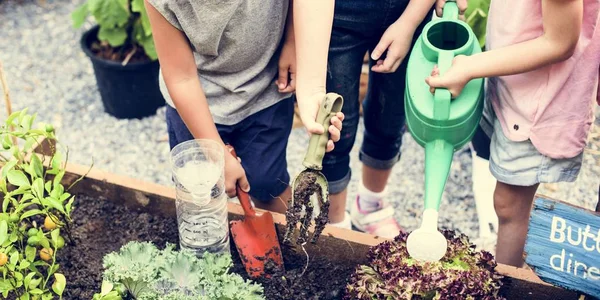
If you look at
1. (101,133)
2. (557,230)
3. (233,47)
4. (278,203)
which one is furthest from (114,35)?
(557,230)

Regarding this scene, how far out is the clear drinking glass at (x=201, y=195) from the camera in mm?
1629

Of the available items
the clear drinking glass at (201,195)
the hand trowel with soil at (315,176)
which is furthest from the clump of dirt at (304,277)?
the hand trowel with soil at (315,176)

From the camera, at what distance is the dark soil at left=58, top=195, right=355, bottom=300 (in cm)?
169

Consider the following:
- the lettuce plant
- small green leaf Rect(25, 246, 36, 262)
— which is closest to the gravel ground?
the lettuce plant

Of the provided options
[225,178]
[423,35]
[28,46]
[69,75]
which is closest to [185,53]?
[225,178]

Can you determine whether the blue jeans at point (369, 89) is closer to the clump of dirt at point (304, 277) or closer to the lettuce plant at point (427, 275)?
the clump of dirt at point (304, 277)

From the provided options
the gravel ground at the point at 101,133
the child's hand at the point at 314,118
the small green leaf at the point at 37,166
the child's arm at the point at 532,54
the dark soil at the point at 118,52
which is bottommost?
the gravel ground at the point at 101,133

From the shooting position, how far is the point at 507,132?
1.66m

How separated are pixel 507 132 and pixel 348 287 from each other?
566 mm

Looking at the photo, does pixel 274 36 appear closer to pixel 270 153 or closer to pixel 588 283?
pixel 270 153

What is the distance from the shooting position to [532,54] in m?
1.49

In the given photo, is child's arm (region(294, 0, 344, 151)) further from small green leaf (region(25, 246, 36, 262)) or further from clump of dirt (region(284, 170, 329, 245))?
small green leaf (region(25, 246, 36, 262))

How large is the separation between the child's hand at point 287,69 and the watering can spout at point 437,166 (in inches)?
15.9

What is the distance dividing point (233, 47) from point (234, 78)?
0.10m
